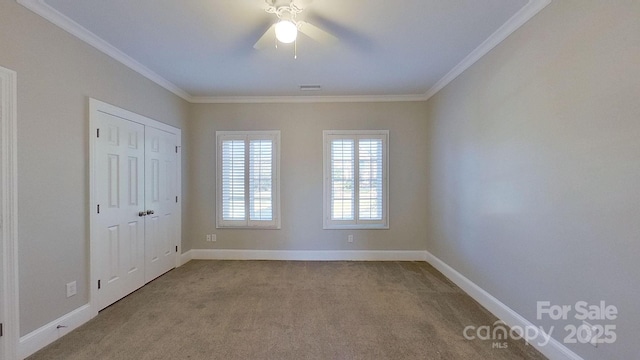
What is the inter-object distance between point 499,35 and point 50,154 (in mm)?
4099

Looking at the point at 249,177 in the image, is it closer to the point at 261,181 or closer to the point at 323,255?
the point at 261,181

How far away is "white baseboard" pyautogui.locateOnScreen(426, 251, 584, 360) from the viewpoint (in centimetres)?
197

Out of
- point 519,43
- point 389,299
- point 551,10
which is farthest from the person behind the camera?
point 389,299

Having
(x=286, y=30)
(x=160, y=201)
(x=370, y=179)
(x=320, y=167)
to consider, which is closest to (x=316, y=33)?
(x=286, y=30)

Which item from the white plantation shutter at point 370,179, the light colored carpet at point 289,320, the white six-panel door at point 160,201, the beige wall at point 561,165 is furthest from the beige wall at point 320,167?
the beige wall at point 561,165

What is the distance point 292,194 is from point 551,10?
369 centimetres

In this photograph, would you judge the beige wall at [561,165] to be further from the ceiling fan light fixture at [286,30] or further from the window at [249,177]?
the window at [249,177]

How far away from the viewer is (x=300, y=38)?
2678 millimetres

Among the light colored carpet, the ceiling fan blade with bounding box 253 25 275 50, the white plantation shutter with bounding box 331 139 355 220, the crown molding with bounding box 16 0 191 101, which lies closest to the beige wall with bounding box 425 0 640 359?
the light colored carpet

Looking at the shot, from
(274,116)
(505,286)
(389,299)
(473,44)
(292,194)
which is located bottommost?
(389,299)

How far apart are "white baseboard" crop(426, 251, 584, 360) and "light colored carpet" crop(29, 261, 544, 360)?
0.23 feet

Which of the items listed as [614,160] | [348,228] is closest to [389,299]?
[348,228]

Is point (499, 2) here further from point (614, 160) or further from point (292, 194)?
point (292, 194)

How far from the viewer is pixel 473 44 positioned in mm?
2812
